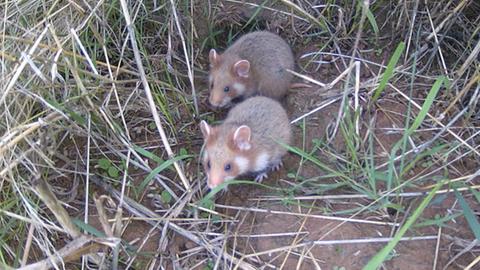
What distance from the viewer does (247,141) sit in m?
3.84

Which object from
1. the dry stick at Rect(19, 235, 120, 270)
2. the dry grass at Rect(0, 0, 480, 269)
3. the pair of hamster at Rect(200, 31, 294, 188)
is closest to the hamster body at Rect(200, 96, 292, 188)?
the pair of hamster at Rect(200, 31, 294, 188)

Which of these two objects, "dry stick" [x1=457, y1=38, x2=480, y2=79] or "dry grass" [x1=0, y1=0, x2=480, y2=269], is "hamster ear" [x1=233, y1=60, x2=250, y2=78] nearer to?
"dry grass" [x1=0, y1=0, x2=480, y2=269]

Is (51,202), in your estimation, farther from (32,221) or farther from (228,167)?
(228,167)

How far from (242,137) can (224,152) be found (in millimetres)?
146

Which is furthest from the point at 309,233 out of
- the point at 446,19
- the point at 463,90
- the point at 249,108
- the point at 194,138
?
the point at 446,19

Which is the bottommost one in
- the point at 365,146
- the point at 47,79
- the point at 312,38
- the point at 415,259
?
the point at 415,259

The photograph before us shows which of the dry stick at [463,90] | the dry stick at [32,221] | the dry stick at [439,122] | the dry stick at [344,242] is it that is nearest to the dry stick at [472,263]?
the dry stick at [344,242]

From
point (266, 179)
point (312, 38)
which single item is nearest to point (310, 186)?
point (266, 179)

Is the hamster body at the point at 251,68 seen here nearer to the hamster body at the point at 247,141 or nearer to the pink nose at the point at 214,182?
the hamster body at the point at 247,141

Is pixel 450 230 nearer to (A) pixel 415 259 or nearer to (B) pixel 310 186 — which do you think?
(A) pixel 415 259

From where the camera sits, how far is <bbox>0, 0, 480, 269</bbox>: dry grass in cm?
347

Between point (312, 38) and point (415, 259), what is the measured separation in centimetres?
197

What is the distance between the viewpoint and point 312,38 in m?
4.65

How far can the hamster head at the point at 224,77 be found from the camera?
4.44 m
